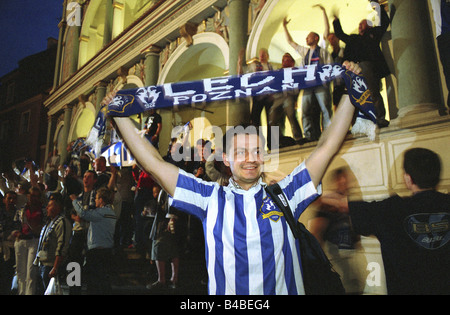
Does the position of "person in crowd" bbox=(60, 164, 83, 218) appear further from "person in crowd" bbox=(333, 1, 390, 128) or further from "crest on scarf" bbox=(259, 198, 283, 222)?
"person in crowd" bbox=(333, 1, 390, 128)

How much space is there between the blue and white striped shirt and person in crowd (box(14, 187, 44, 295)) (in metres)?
→ 4.98

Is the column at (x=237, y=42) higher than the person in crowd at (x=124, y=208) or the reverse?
higher

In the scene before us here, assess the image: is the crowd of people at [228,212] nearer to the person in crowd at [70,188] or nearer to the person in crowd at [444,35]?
the person in crowd at [70,188]

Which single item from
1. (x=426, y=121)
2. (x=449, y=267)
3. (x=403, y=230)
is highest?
(x=426, y=121)

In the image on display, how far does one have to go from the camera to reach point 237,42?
25.1 ft

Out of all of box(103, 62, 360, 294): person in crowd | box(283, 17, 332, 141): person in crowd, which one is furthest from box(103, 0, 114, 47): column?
box(103, 62, 360, 294): person in crowd

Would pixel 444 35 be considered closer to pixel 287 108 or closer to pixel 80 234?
pixel 287 108

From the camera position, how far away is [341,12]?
800cm

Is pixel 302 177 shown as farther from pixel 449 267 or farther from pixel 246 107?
pixel 246 107

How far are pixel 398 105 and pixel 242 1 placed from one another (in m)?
4.80

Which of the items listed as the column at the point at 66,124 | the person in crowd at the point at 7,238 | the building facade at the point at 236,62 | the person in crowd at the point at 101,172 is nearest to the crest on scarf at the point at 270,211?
the building facade at the point at 236,62

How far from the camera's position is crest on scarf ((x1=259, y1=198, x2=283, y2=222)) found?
208 centimetres

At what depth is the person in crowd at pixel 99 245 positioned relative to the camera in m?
4.61
